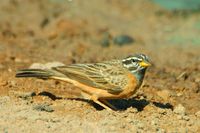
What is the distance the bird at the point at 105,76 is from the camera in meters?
13.4

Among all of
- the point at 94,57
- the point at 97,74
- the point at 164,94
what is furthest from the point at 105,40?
the point at 97,74

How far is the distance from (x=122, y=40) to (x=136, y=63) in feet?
27.4

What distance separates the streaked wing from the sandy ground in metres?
0.40

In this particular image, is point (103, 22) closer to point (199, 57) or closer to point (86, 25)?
point (86, 25)

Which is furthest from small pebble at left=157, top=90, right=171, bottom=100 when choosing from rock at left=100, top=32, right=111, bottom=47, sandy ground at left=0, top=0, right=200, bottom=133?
rock at left=100, top=32, right=111, bottom=47

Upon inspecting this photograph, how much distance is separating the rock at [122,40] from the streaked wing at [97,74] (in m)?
7.75

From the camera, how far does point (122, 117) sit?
1260cm

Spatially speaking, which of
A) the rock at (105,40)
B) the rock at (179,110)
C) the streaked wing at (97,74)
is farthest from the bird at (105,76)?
the rock at (105,40)

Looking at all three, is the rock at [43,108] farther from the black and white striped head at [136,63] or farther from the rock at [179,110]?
the rock at [179,110]

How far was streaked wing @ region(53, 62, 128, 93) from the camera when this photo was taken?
1366 centimetres

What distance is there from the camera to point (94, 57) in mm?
19219

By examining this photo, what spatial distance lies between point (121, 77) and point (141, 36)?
9579 mm

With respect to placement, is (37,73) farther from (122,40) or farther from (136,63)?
(122,40)

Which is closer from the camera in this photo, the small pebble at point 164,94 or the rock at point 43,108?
the rock at point 43,108
